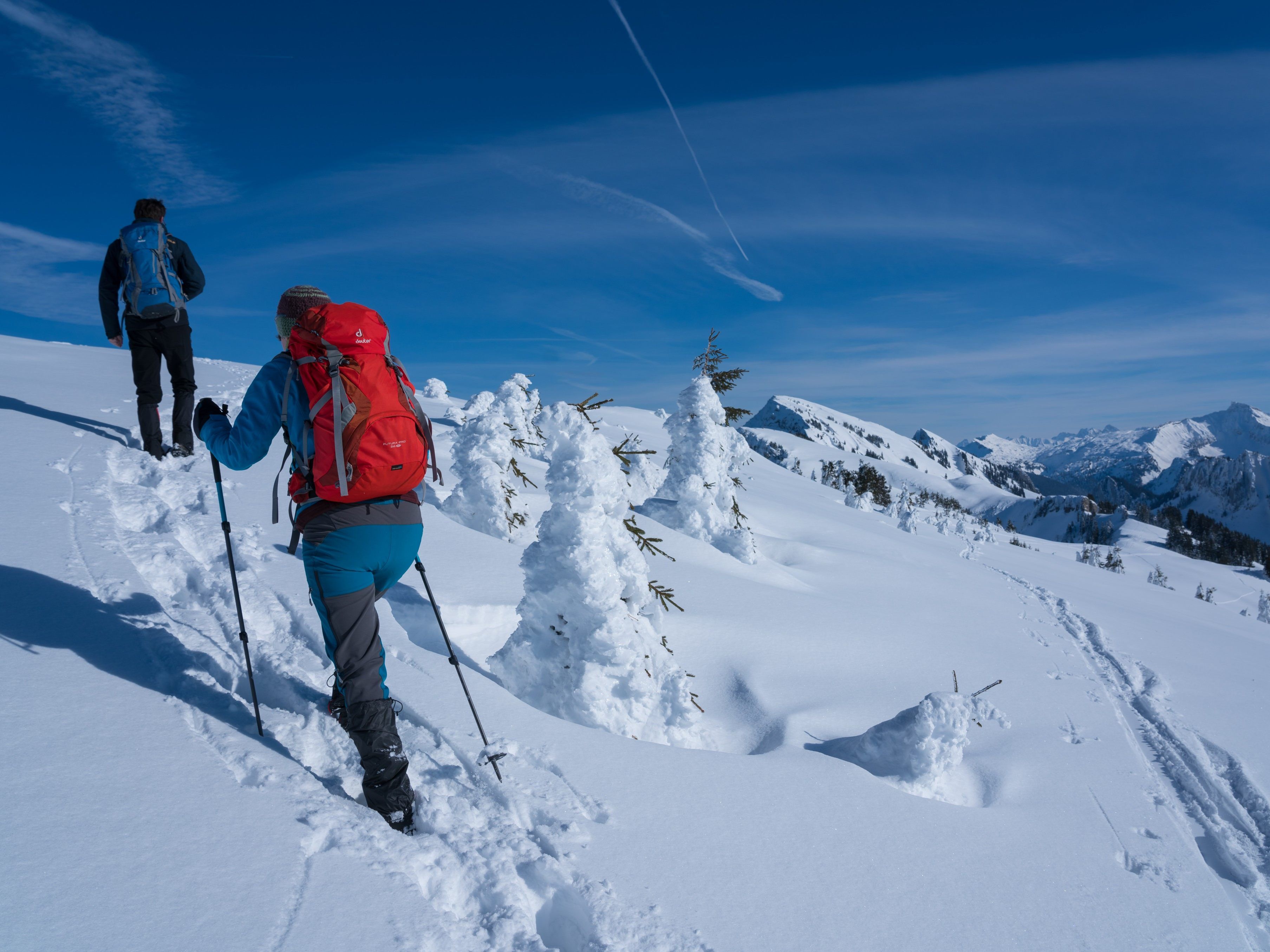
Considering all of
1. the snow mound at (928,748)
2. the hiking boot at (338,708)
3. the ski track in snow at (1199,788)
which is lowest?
the ski track in snow at (1199,788)

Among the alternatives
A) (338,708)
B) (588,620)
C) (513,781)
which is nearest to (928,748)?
(588,620)

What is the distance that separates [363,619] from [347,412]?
1.09 meters

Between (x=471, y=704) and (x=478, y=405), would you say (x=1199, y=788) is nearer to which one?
(x=471, y=704)

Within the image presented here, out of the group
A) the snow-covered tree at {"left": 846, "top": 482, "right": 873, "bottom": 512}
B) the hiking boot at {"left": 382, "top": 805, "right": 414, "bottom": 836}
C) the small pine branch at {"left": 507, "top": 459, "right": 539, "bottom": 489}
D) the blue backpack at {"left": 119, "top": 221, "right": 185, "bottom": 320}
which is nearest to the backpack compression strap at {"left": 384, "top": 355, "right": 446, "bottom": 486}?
the hiking boot at {"left": 382, "top": 805, "right": 414, "bottom": 836}

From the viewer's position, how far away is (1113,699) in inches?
368

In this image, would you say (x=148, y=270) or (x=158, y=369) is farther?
→ (x=158, y=369)

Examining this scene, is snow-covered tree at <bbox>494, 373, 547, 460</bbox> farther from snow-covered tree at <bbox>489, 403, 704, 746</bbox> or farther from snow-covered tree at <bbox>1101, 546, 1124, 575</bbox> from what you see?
snow-covered tree at <bbox>1101, 546, 1124, 575</bbox>

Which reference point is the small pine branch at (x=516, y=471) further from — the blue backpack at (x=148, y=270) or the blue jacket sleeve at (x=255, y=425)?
the blue jacket sleeve at (x=255, y=425)

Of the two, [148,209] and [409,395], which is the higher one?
[148,209]

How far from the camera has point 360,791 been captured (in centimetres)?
328

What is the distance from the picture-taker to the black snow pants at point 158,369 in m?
7.40

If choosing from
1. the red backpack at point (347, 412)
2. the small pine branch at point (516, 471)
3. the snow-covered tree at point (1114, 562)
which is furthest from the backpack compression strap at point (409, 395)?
the snow-covered tree at point (1114, 562)

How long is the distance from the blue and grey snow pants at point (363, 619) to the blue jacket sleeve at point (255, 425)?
523 mm

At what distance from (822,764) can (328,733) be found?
3.33 m
